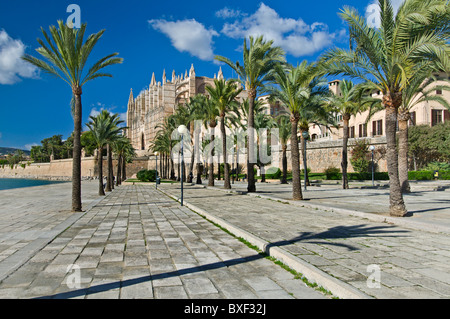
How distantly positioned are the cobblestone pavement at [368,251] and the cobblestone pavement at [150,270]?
62cm

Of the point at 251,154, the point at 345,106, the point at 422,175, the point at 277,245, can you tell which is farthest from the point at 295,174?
the point at 422,175

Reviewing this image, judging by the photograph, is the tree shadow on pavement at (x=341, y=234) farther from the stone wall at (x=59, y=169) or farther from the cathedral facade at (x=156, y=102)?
the stone wall at (x=59, y=169)

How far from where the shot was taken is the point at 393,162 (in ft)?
29.9

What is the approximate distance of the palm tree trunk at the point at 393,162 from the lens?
880cm

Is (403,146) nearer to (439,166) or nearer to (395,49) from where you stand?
(395,49)

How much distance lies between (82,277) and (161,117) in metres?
72.9

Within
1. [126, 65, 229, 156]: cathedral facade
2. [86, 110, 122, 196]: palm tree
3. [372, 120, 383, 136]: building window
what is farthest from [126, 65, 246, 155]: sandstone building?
[86, 110, 122, 196]: palm tree

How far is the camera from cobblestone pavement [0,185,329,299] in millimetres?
3648

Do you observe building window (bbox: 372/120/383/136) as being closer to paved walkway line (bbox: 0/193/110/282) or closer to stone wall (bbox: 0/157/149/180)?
paved walkway line (bbox: 0/193/110/282)

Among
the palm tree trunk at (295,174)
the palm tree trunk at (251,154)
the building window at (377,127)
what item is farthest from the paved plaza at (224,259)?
the building window at (377,127)

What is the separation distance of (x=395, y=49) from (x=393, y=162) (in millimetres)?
3255

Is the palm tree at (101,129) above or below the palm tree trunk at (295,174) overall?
above
